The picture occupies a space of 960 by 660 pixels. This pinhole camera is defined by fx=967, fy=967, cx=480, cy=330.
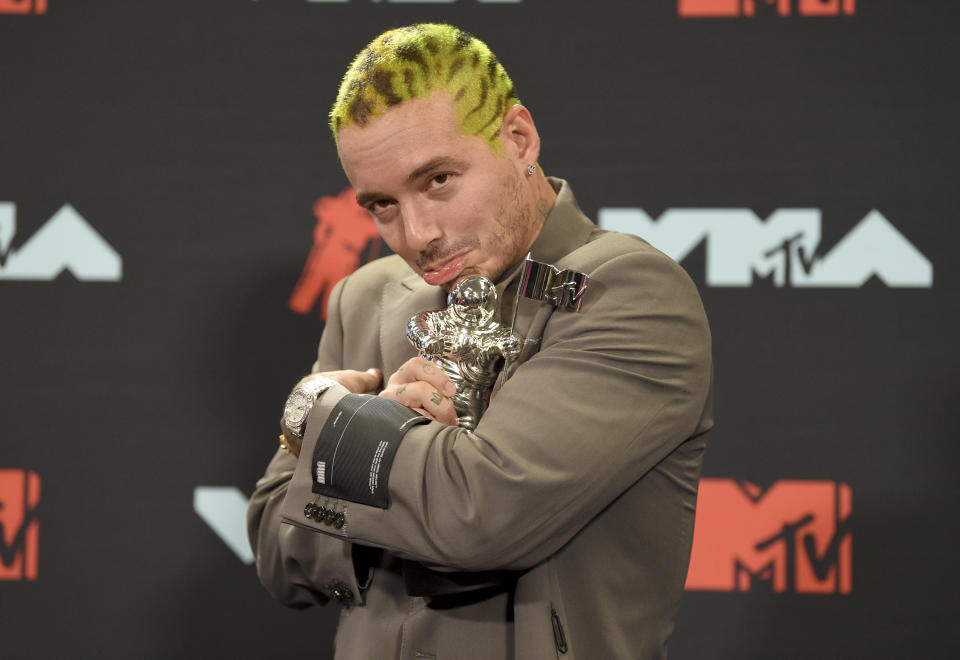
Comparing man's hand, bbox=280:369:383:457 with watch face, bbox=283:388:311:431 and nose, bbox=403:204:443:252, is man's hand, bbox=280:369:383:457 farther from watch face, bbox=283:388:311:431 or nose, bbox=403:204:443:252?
nose, bbox=403:204:443:252

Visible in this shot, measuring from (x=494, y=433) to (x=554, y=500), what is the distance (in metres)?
0.12

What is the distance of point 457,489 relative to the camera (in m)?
1.27

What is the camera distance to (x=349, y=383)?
1532 mm

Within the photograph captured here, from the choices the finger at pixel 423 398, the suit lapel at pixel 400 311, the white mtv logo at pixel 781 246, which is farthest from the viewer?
the white mtv logo at pixel 781 246

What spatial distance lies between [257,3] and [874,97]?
1714 millimetres

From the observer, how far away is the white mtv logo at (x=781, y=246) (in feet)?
8.31

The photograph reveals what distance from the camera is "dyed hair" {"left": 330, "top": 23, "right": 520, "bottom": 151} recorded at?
4.83ft

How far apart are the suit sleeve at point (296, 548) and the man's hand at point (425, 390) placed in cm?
31

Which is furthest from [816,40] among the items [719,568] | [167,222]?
[167,222]

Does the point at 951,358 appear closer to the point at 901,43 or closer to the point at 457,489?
the point at 901,43

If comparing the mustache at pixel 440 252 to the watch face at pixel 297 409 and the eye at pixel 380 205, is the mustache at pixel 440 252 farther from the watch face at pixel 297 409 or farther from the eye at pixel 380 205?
the watch face at pixel 297 409

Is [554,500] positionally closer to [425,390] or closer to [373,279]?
[425,390]

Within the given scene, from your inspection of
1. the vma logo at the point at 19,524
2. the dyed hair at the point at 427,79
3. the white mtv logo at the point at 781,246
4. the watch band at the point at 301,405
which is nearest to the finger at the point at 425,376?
the watch band at the point at 301,405

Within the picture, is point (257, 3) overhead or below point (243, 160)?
overhead
